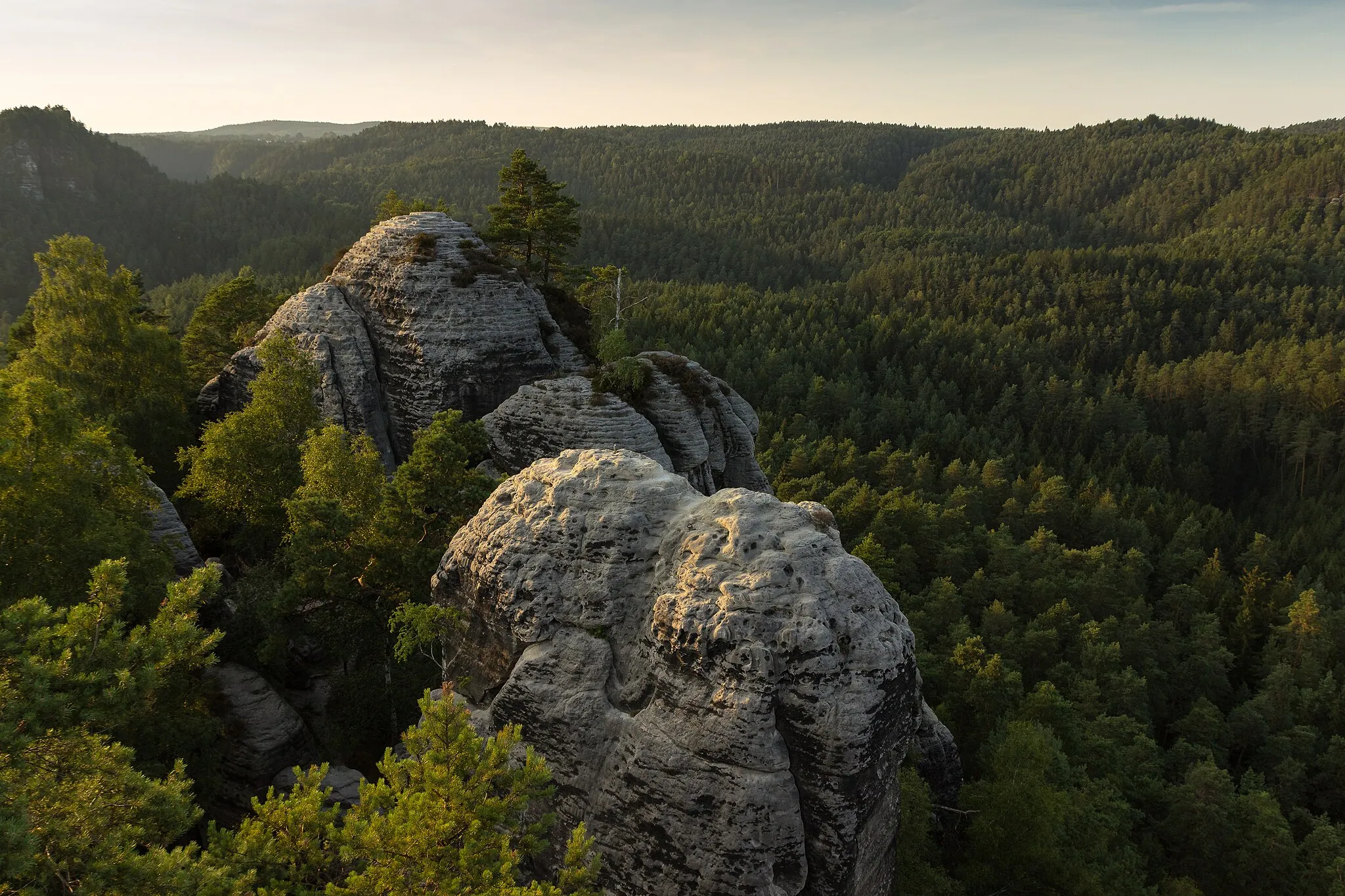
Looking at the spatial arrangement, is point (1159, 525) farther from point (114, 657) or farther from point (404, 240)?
point (114, 657)

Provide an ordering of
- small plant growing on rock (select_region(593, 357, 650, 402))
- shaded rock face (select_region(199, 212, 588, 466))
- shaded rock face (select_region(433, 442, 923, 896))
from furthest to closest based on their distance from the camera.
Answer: shaded rock face (select_region(199, 212, 588, 466)) → small plant growing on rock (select_region(593, 357, 650, 402)) → shaded rock face (select_region(433, 442, 923, 896))

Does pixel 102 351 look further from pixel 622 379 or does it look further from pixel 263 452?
pixel 622 379

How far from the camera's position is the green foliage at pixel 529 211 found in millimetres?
45125

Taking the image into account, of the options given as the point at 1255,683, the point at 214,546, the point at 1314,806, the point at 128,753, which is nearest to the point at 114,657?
the point at 128,753

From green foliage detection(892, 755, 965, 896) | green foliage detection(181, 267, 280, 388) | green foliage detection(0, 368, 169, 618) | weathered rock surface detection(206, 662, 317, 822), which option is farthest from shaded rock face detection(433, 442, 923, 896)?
green foliage detection(181, 267, 280, 388)

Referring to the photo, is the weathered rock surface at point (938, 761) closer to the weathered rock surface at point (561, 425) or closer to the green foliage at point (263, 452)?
the weathered rock surface at point (561, 425)

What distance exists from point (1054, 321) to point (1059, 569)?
132573mm

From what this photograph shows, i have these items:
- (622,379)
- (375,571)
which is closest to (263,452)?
(375,571)

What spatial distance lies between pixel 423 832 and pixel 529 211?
134 ft

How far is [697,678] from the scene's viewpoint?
16.2 metres

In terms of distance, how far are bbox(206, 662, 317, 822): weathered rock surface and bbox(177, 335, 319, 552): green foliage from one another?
809 cm

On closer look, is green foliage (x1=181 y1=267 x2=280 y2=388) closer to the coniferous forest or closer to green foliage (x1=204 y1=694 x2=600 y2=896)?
the coniferous forest

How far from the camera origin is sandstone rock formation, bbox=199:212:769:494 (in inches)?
1409

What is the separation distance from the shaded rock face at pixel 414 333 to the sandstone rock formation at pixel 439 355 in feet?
0.17
